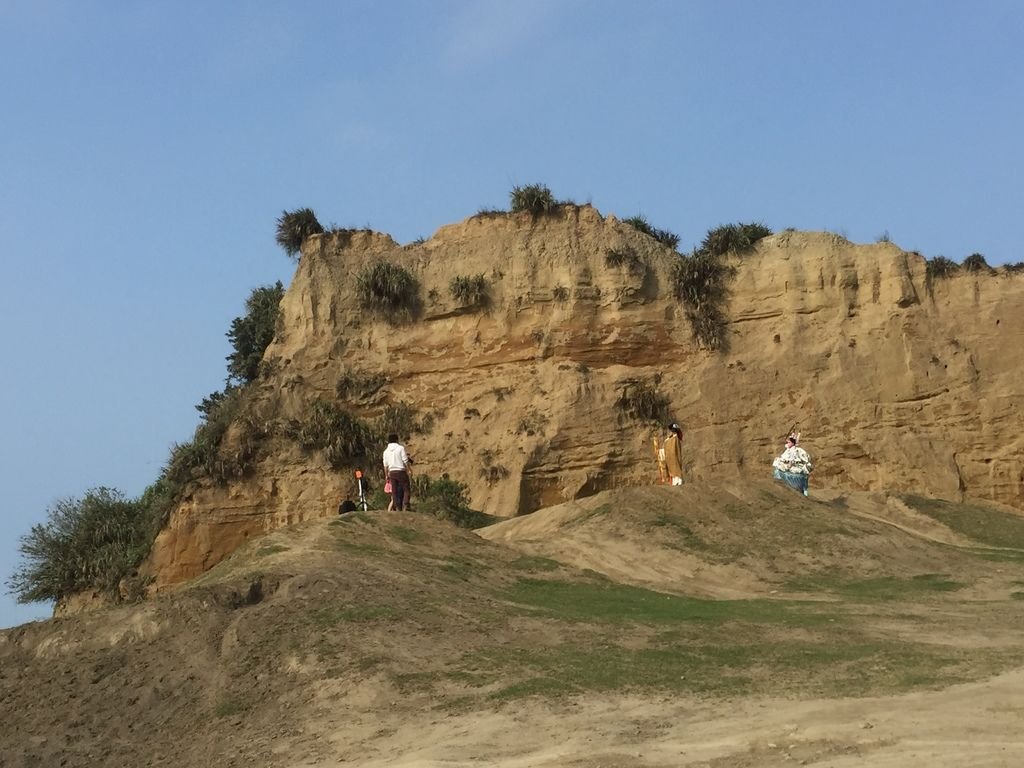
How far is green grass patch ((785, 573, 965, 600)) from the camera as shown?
16.8m

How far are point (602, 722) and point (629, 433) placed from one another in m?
20.0

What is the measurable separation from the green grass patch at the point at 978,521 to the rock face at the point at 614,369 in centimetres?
218

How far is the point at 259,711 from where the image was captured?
36.7ft

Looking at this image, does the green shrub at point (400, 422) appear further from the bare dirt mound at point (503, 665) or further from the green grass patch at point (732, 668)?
the green grass patch at point (732, 668)

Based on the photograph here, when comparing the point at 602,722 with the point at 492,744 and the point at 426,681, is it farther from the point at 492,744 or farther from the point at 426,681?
the point at 426,681

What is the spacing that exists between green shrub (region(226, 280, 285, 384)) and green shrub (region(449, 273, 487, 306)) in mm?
12927

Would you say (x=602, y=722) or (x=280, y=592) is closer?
(x=602, y=722)

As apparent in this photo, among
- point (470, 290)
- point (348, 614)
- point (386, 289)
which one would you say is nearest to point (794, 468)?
point (470, 290)

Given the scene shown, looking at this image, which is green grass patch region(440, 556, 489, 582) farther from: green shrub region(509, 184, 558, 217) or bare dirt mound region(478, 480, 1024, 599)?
green shrub region(509, 184, 558, 217)

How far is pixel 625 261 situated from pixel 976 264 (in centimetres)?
891

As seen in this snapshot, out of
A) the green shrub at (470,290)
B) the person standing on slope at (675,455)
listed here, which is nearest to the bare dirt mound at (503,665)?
the person standing on slope at (675,455)

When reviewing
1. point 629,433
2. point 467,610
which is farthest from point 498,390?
point 467,610

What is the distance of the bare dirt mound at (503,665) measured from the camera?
9.42 metres

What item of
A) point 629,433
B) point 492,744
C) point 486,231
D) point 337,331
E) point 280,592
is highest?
point 486,231
